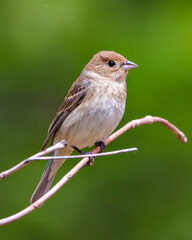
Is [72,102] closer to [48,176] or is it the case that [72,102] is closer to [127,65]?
[127,65]

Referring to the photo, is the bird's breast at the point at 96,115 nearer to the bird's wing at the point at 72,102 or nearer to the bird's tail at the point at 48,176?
the bird's wing at the point at 72,102

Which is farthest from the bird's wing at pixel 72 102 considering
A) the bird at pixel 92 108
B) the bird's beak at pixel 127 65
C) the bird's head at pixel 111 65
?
the bird's beak at pixel 127 65

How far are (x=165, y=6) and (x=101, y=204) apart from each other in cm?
173

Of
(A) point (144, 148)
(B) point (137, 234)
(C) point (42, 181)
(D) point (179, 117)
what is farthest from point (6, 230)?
(D) point (179, 117)

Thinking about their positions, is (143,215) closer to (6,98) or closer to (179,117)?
(179,117)

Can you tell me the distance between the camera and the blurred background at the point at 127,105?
3.70 m

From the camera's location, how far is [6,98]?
435cm

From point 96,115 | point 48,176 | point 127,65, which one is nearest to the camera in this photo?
point 96,115

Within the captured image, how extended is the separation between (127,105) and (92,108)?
1.52 feet

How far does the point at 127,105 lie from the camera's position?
371cm

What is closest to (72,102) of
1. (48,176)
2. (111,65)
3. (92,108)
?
(92,108)

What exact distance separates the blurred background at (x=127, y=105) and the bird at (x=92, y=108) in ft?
0.68

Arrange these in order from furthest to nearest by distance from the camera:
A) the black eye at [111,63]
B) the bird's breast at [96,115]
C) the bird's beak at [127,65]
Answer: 1. the black eye at [111,63]
2. the bird's beak at [127,65]
3. the bird's breast at [96,115]

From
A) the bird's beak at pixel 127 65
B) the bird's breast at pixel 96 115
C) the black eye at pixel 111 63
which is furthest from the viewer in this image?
the black eye at pixel 111 63
